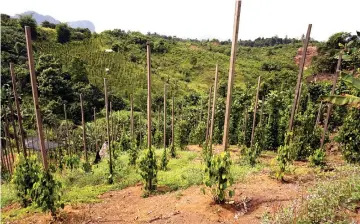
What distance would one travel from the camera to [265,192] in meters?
6.96

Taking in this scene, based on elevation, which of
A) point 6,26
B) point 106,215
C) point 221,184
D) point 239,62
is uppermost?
point 6,26

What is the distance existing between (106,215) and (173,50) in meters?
54.3

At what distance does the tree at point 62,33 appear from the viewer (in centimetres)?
4888

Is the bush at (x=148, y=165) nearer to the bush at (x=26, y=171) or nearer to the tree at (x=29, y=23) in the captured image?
the bush at (x=26, y=171)

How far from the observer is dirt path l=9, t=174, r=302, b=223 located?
5866 millimetres

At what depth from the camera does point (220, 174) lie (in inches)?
237

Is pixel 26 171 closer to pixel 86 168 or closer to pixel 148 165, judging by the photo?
pixel 148 165

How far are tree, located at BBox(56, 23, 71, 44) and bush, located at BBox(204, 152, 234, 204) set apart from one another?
5084cm

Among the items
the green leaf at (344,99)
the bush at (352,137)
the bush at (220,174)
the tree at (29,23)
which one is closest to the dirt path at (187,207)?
the bush at (220,174)

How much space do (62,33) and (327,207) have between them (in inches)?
2121

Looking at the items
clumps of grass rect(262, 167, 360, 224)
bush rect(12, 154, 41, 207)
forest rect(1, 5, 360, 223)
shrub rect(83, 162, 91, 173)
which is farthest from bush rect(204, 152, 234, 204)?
shrub rect(83, 162, 91, 173)

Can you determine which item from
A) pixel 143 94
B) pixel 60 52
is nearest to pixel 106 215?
pixel 143 94

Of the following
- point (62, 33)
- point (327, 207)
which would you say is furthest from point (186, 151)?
point (62, 33)

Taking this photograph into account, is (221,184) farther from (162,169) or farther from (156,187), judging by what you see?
(162,169)
